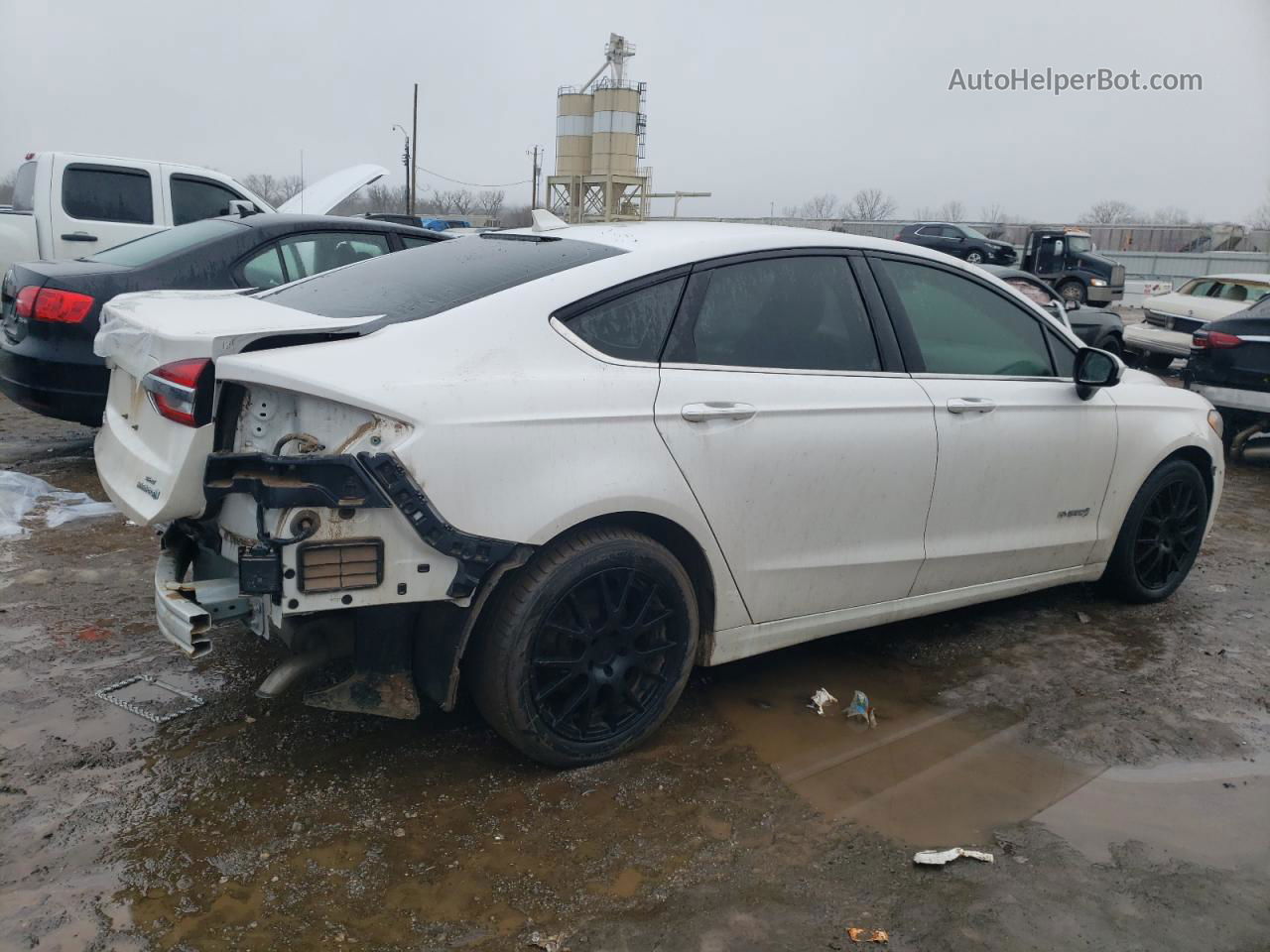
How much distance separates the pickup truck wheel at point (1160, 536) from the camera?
4711 millimetres

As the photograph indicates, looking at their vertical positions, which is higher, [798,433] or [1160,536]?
[798,433]

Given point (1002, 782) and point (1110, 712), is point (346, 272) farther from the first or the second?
point (1110, 712)

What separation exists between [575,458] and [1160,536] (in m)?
3.28

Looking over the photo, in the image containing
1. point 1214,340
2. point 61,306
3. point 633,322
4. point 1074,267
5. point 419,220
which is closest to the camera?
point 633,322

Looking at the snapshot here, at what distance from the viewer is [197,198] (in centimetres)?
929

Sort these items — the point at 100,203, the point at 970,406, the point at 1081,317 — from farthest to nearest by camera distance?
the point at 1081,317
the point at 100,203
the point at 970,406

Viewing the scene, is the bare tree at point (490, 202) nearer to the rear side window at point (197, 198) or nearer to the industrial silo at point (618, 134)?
the industrial silo at point (618, 134)

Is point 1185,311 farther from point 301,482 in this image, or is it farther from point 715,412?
point 301,482

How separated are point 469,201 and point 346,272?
73770 millimetres

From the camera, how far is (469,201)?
244 ft

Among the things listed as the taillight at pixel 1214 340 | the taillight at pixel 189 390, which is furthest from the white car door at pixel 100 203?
the taillight at pixel 1214 340

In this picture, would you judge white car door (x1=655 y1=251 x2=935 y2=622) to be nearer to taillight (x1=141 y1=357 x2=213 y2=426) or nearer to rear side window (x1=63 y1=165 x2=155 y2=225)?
taillight (x1=141 y1=357 x2=213 y2=426)

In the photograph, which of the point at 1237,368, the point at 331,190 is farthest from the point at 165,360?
the point at 331,190

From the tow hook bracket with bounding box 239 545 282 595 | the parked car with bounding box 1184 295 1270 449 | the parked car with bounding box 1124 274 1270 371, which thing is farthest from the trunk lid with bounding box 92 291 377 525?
the parked car with bounding box 1124 274 1270 371
